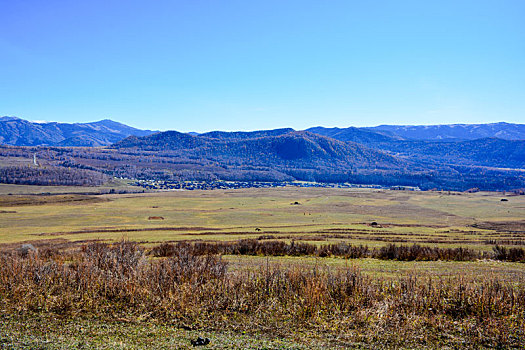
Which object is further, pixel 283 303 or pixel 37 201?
pixel 37 201

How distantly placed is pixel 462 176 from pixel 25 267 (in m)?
217

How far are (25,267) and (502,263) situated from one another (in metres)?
19.1

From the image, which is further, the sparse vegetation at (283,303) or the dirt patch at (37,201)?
the dirt patch at (37,201)

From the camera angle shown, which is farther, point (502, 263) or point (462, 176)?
point (462, 176)

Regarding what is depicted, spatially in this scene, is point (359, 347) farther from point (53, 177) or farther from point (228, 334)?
point (53, 177)

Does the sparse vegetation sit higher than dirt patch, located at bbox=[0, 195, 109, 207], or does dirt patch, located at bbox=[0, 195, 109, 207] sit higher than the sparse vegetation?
the sparse vegetation

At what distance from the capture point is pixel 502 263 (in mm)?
17156

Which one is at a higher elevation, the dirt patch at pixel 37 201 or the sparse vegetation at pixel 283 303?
the sparse vegetation at pixel 283 303

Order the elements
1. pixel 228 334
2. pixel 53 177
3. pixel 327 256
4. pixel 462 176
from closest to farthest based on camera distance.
Answer: pixel 228 334 → pixel 327 256 → pixel 53 177 → pixel 462 176

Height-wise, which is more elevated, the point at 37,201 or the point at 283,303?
the point at 283,303


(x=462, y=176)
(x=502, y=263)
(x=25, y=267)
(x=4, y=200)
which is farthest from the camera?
(x=462, y=176)

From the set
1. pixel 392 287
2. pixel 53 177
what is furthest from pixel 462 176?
pixel 392 287

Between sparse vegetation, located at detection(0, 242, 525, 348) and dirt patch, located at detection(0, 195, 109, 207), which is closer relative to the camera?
sparse vegetation, located at detection(0, 242, 525, 348)

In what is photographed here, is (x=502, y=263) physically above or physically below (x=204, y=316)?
below
